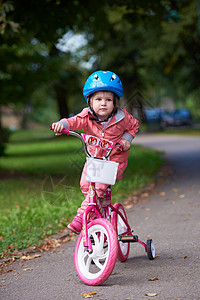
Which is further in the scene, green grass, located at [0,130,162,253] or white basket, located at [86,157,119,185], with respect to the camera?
green grass, located at [0,130,162,253]

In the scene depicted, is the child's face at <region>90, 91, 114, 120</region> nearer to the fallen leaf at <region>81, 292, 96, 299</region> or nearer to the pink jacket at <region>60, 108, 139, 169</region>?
the pink jacket at <region>60, 108, 139, 169</region>

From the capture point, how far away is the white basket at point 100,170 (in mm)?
3863

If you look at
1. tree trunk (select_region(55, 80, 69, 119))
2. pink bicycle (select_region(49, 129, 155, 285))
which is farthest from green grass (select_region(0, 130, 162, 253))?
tree trunk (select_region(55, 80, 69, 119))

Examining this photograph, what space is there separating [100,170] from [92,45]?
28.2 meters

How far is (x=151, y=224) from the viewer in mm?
6328

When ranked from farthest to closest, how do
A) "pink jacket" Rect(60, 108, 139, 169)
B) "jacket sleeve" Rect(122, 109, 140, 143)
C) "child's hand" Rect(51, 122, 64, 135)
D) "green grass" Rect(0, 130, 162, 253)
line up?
"green grass" Rect(0, 130, 162, 253)
"jacket sleeve" Rect(122, 109, 140, 143)
"pink jacket" Rect(60, 108, 139, 169)
"child's hand" Rect(51, 122, 64, 135)

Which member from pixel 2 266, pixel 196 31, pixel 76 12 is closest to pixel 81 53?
pixel 196 31

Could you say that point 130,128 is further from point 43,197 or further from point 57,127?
point 43,197

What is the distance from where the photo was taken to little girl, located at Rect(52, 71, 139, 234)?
13.2 ft

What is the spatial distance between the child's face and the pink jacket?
0.08 m

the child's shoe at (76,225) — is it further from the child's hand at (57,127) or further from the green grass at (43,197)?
the child's hand at (57,127)

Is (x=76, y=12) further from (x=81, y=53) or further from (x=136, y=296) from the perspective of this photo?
(x=81, y=53)

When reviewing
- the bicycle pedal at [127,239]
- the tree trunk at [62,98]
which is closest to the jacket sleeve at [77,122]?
the bicycle pedal at [127,239]

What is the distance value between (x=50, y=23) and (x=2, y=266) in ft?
19.5
